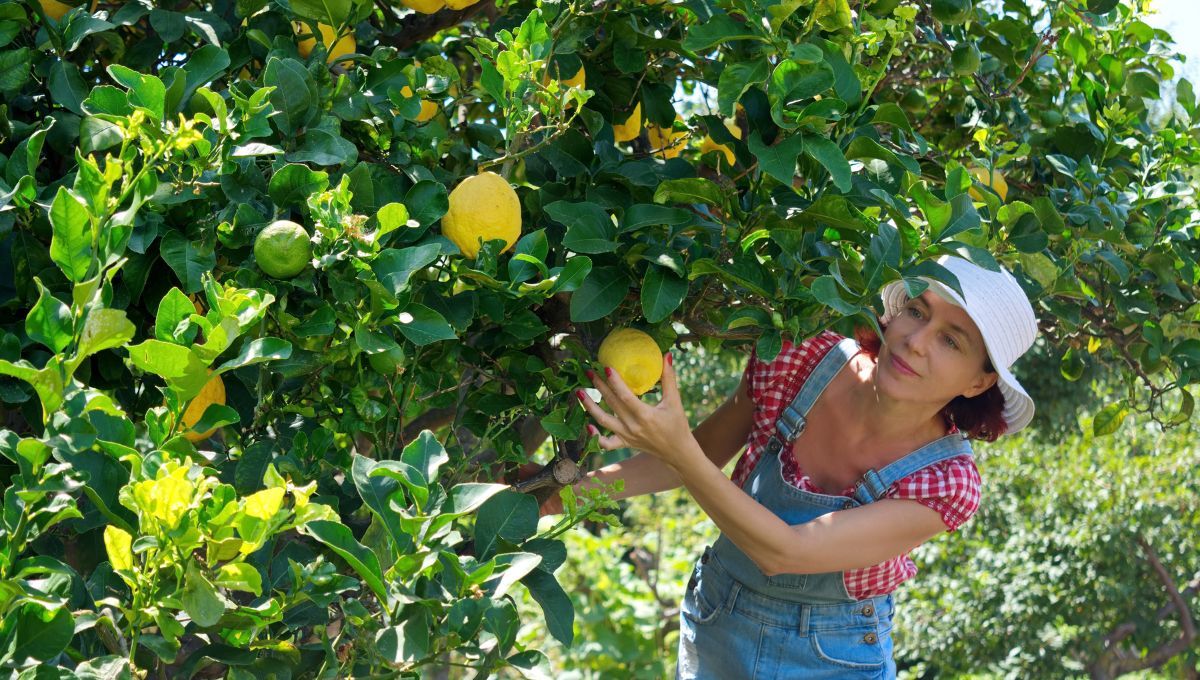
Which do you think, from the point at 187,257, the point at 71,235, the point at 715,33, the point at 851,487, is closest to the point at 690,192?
the point at 715,33

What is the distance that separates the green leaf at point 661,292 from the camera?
105 centimetres

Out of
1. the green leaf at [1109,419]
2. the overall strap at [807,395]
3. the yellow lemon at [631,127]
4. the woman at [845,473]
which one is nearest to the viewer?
the yellow lemon at [631,127]

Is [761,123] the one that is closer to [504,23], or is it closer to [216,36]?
[504,23]

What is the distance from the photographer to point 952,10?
4.65 feet

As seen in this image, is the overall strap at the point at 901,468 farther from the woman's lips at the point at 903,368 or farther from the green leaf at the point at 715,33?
the green leaf at the point at 715,33

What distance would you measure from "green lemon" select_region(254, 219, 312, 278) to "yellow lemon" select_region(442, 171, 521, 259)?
0.18m

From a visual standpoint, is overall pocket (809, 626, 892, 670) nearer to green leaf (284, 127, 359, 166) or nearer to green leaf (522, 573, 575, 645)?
green leaf (522, 573, 575, 645)

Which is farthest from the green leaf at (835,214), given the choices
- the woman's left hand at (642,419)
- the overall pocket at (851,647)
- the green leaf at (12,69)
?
the overall pocket at (851,647)

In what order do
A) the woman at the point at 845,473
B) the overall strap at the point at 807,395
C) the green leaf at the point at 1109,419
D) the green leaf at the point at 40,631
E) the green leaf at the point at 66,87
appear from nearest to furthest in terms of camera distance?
the green leaf at the point at 40,631 < the green leaf at the point at 66,87 < the woman at the point at 845,473 < the overall strap at the point at 807,395 < the green leaf at the point at 1109,419

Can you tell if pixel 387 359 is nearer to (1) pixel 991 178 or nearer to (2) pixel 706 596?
(1) pixel 991 178

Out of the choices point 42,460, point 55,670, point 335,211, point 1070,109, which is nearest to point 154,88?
point 335,211

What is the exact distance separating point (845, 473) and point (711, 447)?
10.7 inches

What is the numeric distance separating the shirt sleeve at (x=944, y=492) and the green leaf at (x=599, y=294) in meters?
0.66

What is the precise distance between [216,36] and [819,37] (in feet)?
1.85
